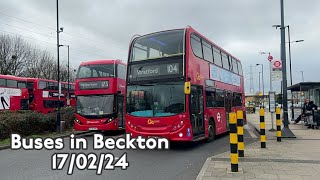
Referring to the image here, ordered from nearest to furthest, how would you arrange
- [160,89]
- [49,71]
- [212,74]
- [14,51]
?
[160,89] < [212,74] < [14,51] < [49,71]

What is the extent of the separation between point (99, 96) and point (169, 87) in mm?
6978

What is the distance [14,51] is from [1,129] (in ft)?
137

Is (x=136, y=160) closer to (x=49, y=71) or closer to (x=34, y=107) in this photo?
(x=34, y=107)

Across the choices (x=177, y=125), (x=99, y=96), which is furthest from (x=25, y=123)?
(x=177, y=125)

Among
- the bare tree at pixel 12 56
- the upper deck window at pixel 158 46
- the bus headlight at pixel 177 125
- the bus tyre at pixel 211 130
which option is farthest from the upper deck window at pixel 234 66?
the bare tree at pixel 12 56

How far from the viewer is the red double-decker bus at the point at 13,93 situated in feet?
97.5

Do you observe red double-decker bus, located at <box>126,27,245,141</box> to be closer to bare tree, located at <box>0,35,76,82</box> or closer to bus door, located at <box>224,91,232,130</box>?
bus door, located at <box>224,91,232,130</box>

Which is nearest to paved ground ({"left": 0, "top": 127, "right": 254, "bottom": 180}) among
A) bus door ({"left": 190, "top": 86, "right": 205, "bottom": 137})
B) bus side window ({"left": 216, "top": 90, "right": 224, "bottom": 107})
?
bus door ({"left": 190, "top": 86, "right": 205, "bottom": 137})

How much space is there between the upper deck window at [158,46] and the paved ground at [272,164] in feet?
14.3

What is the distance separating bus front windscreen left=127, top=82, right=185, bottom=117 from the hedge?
6497mm

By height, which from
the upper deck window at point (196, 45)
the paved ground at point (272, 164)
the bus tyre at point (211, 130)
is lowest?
the paved ground at point (272, 164)

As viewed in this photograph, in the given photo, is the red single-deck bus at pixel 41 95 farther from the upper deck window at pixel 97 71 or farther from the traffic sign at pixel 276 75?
the traffic sign at pixel 276 75

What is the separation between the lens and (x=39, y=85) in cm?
3425

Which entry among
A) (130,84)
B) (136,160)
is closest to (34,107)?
(130,84)
